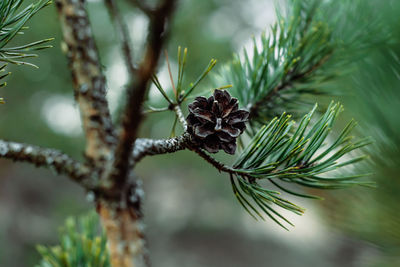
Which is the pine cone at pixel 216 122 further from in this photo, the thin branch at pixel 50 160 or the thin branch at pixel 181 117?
the thin branch at pixel 50 160

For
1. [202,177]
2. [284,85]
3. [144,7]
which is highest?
[202,177]

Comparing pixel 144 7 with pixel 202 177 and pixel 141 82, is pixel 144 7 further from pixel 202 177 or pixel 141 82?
pixel 202 177

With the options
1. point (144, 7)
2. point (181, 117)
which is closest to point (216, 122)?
point (181, 117)

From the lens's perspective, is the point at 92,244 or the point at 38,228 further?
the point at 38,228

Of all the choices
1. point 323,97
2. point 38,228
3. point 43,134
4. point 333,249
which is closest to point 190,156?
point 43,134

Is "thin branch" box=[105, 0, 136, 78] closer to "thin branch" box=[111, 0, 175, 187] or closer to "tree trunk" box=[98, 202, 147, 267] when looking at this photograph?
"thin branch" box=[111, 0, 175, 187]

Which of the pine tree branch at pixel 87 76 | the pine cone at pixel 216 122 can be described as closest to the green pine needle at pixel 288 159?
the pine cone at pixel 216 122

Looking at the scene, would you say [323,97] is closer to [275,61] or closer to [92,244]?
[275,61]
